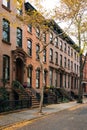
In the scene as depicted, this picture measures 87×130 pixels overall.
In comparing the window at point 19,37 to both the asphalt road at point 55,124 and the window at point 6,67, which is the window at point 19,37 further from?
the asphalt road at point 55,124

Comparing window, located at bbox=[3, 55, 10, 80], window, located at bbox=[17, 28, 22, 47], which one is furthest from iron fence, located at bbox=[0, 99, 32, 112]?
window, located at bbox=[17, 28, 22, 47]

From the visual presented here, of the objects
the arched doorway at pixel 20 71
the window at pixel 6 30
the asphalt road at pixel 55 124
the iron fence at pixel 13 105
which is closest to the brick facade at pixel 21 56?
the arched doorway at pixel 20 71

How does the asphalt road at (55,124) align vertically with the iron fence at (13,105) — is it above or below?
below

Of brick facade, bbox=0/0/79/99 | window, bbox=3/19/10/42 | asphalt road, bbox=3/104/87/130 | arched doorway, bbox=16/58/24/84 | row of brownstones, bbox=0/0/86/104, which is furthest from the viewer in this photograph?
arched doorway, bbox=16/58/24/84

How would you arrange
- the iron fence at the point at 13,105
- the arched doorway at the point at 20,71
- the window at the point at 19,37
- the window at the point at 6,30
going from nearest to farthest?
the iron fence at the point at 13,105
the window at the point at 6,30
the window at the point at 19,37
the arched doorway at the point at 20,71

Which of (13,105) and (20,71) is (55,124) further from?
(20,71)

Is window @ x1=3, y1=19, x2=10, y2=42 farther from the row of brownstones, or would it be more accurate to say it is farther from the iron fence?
the iron fence

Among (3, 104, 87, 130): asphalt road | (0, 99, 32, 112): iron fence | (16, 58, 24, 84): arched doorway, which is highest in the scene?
(16, 58, 24, 84): arched doorway

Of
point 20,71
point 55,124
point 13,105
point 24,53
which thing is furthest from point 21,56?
point 55,124

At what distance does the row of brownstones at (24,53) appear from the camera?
29203 mm

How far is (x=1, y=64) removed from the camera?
2817 centimetres

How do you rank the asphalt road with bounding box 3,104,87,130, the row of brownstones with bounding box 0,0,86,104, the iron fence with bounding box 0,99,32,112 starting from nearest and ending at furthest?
the asphalt road with bounding box 3,104,87,130, the iron fence with bounding box 0,99,32,112, the row of brownstones with bounding box 0,0,86,104

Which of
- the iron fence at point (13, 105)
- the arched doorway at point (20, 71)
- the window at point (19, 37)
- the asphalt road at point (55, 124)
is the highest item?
the window at point (19, 37)

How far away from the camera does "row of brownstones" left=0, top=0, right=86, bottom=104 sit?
29203mm
